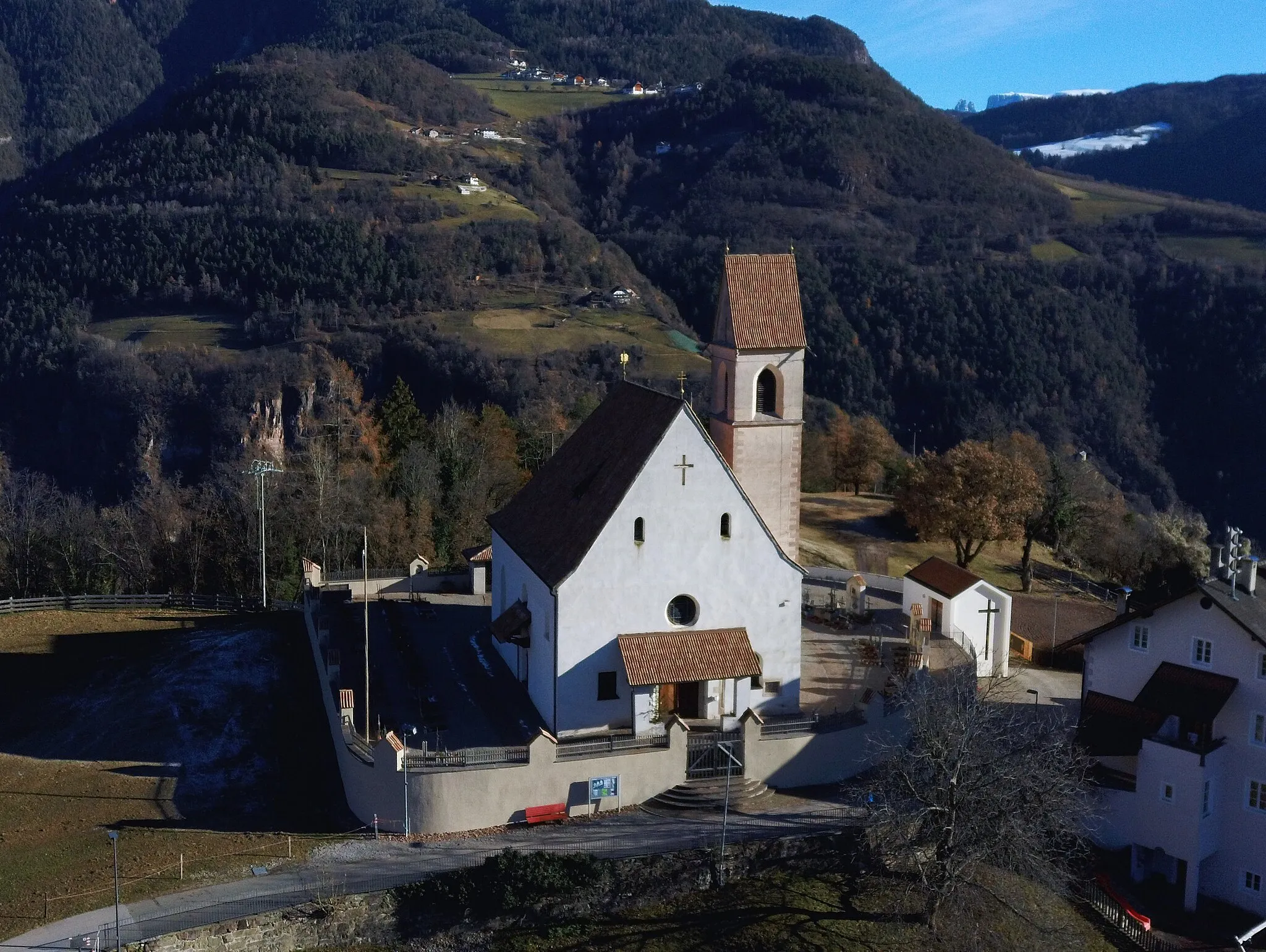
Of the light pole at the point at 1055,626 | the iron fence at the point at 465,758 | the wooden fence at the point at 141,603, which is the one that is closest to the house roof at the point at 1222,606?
the light pole at the point at 1055,626

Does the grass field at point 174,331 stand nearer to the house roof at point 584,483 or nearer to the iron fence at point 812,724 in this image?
the house roof at point 584,483

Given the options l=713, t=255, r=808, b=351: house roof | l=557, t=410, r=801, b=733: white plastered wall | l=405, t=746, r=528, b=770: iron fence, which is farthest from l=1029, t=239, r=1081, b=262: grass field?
l=405, t=746, r=528, b=770: iron fence

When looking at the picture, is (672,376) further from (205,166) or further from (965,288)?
(205,166)

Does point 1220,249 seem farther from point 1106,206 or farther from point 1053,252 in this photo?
point 1106,206

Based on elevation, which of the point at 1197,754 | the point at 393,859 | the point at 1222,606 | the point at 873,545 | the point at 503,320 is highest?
the point at 503,320

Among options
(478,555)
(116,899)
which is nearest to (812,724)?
(116,899)

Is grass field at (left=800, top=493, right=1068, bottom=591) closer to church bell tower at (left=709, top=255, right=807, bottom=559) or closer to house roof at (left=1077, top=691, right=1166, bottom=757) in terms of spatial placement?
church bell tower at (left=709, top=255, right=807, bottom=559)

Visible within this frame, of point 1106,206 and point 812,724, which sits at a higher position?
point 1106,206
